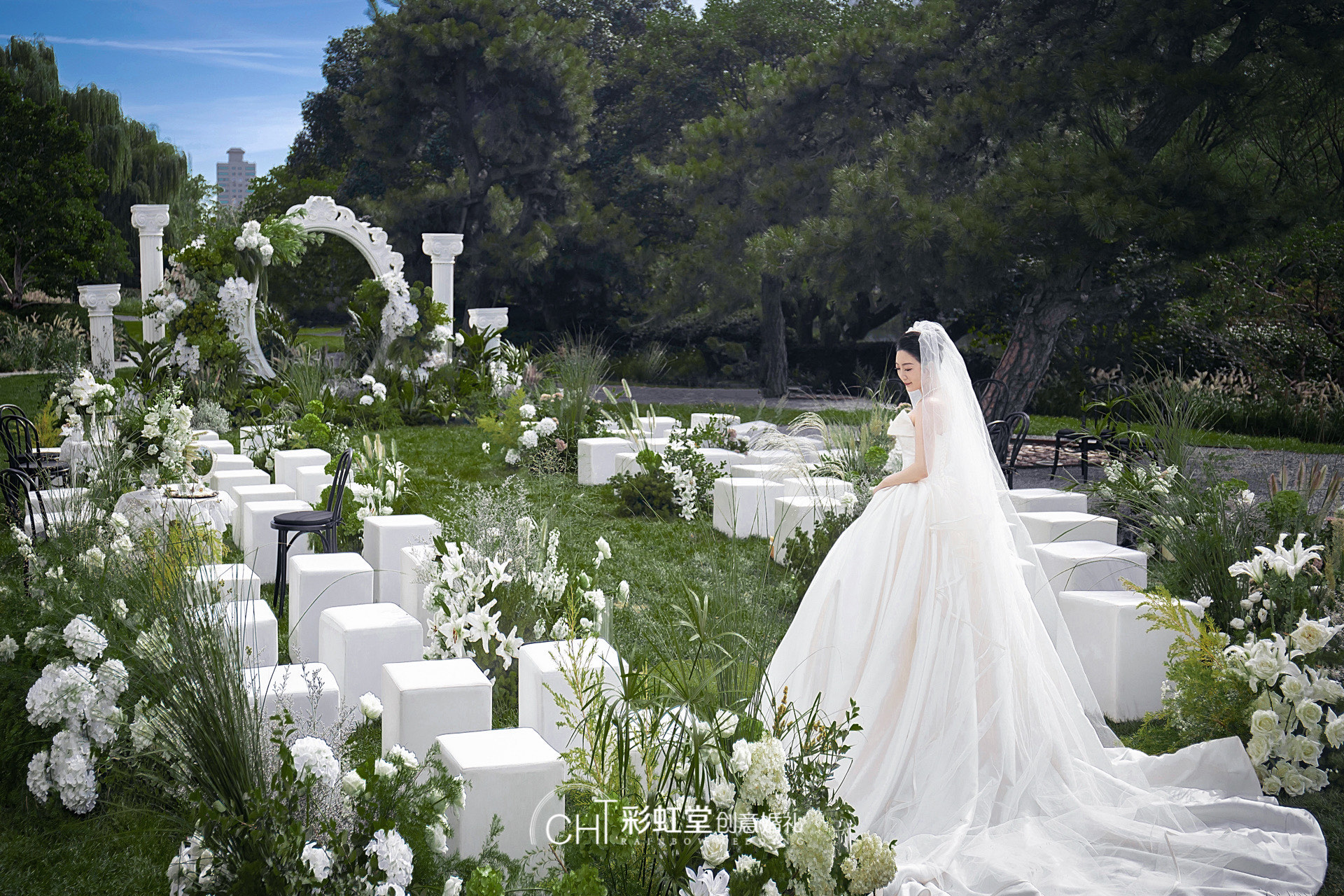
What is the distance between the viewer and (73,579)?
3.33 metres

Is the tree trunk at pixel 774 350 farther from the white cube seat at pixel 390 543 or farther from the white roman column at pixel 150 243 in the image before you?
the white cube seat at pixel 390 543

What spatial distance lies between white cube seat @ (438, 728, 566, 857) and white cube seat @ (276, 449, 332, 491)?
16.6 ft

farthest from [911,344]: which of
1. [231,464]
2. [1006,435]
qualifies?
[231,464]

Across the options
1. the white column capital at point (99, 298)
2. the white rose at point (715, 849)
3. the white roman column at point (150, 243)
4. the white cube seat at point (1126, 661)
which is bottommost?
the white cube seat at point (1126, 661)

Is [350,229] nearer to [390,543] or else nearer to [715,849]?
[390,543]

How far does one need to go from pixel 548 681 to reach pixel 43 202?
22114 mm

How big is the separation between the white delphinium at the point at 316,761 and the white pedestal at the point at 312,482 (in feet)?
15.1

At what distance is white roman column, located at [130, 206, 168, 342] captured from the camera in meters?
12.8

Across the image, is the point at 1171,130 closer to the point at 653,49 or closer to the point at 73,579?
the point at 73,579

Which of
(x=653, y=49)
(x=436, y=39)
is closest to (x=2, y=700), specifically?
(x=436, y=39)

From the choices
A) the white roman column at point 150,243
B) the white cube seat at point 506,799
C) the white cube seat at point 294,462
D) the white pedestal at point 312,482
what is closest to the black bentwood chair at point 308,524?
the white pedestal at point 312,482

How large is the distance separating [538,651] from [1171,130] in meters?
9.36

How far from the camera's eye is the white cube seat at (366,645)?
12.3 feet

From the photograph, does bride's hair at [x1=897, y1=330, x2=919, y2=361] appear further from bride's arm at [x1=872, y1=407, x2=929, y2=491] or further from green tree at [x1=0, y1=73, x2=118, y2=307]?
green tree at [x1=0, y1=73, x2=118, y2=307]
